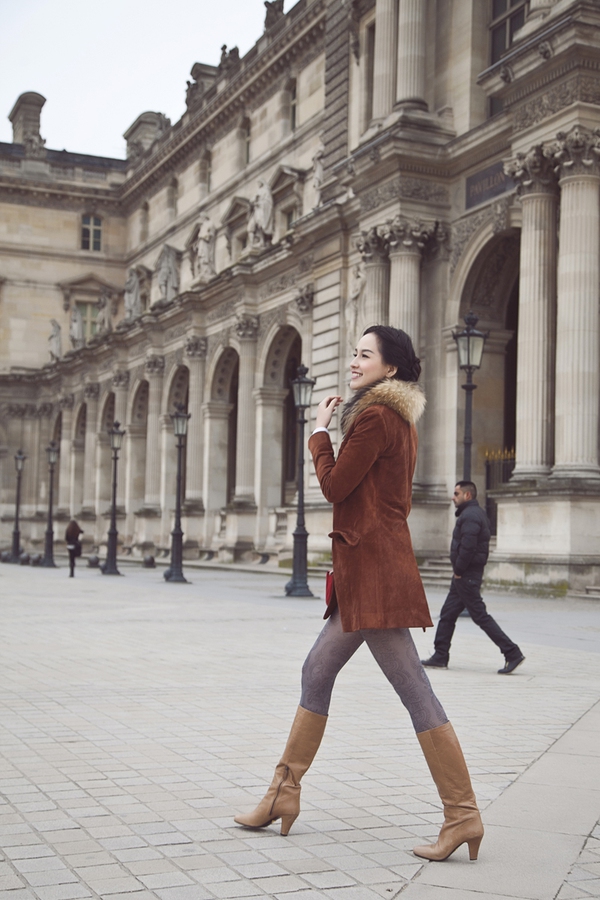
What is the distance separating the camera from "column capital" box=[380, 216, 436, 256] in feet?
83.7

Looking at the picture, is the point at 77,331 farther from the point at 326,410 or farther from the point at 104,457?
the point at 326,410

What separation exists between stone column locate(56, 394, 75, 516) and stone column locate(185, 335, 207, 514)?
17.3m

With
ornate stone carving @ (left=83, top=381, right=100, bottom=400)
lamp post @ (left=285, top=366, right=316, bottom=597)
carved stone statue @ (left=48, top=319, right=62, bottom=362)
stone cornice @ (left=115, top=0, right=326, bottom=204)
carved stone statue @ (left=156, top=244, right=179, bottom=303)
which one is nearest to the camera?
lamp post @ (left=285, top=366, right=316, bottom=597)

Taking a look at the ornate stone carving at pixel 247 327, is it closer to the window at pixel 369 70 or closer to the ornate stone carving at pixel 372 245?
the window at pixel 369 70

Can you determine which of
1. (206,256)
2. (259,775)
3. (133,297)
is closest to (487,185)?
(206,256)

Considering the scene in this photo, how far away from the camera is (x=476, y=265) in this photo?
25.3m

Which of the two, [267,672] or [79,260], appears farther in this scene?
[79,260]

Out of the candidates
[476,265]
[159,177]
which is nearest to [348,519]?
[476,265]

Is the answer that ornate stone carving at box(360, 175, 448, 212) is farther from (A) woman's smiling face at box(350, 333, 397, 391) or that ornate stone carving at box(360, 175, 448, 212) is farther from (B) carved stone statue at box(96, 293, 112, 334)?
(B) carved stone statue at box(96, 293, 112, 334)

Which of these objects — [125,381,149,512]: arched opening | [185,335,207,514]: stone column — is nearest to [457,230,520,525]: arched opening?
[185,335,207,514]: stone column

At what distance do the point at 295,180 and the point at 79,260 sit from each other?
25.7m

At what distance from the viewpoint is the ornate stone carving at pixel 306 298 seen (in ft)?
106

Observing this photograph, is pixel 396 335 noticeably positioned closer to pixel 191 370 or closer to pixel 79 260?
pixel 191 370

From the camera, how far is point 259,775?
600cm
